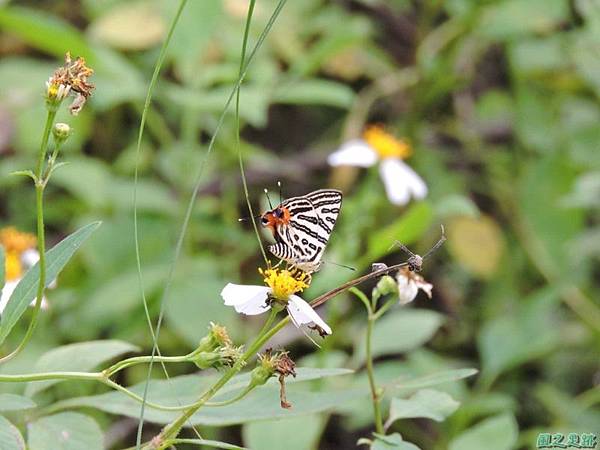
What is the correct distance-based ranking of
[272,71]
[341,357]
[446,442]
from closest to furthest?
1. [341,357]
2. [446,442]
3. [272,71]

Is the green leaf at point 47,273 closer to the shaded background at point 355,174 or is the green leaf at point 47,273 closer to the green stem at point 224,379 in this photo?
the green stem at point 224,379

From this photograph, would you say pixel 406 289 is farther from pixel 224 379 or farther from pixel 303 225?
pixel 224 379

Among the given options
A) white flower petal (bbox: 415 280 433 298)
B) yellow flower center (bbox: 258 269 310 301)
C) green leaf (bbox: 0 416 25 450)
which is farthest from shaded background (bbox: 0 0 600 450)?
green leaf (bbox: 0 416 25 450)

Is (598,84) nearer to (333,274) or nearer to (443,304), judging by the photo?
(443,304)

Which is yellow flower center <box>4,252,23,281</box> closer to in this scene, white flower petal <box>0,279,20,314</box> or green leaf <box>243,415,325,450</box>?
white flower petal <box>0,279,20,314</box>

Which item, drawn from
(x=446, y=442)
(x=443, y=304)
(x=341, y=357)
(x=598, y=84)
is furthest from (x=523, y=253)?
(x=341, y=357)

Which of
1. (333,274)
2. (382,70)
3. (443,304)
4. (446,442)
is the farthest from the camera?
(382,70)

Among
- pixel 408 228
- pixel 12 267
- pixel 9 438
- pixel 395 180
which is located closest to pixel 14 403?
pixel 9 438
